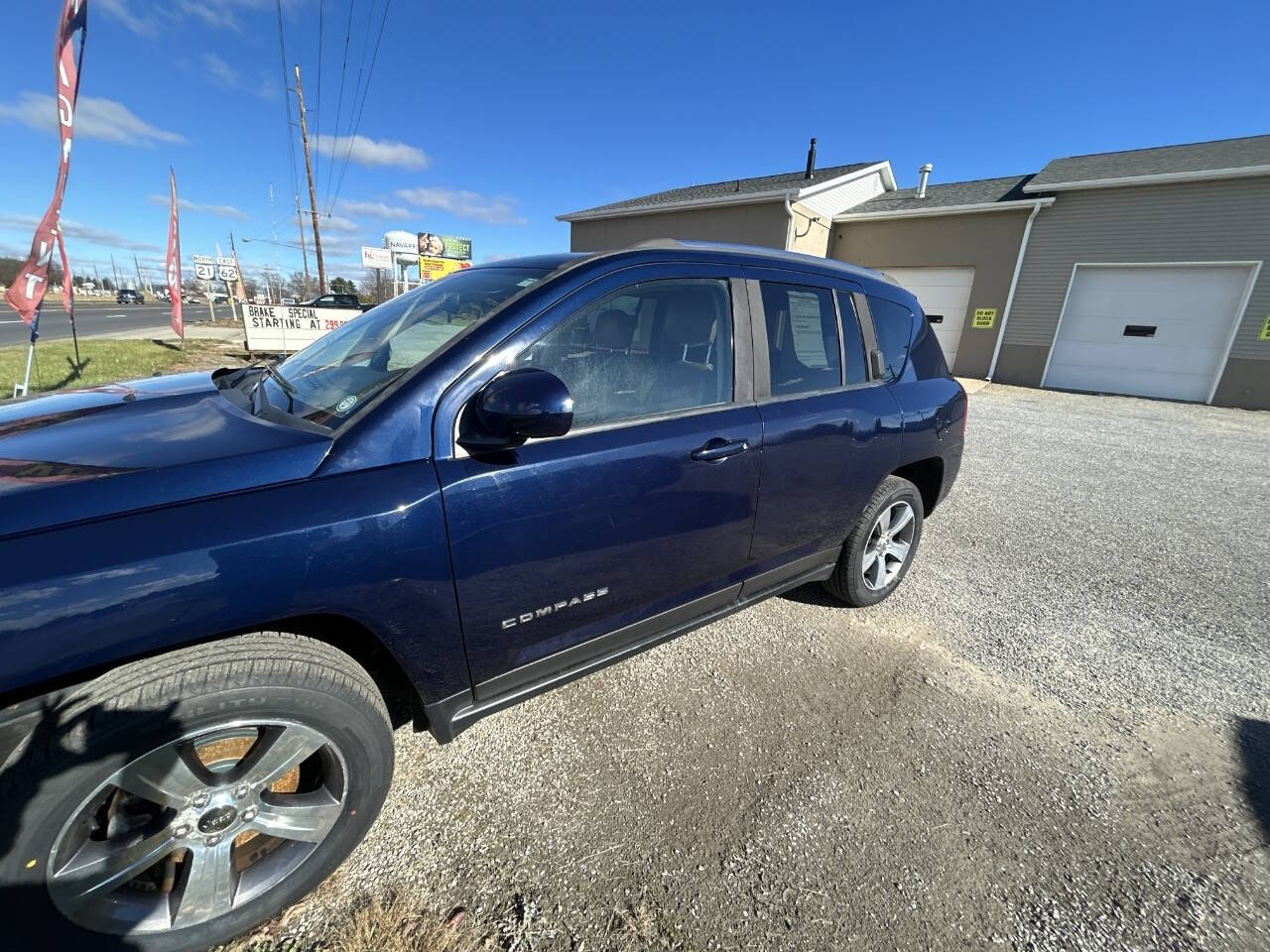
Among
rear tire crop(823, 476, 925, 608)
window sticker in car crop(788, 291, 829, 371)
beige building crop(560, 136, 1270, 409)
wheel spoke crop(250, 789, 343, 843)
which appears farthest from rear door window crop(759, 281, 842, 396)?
beige building crop(560, 136, 1270, 409)

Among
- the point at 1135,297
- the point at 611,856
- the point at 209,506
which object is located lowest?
the point at 611,856

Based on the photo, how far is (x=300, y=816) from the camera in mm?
1467

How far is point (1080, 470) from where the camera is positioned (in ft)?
20.0

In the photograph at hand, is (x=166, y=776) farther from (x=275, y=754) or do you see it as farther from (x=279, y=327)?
(x=279, y=327)

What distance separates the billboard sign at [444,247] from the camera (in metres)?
38.4

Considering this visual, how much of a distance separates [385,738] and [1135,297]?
54.0 ft

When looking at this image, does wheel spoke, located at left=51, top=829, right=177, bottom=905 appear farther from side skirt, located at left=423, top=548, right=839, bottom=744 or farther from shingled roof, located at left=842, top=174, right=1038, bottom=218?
shingled roof, located at left=842, top=174, right=1038, bottom=218

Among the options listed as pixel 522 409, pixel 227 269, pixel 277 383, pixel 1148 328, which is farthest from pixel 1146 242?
pixel 227 269

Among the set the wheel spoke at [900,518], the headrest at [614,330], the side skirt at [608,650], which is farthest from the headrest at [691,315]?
the wheel spoke at [900,518]

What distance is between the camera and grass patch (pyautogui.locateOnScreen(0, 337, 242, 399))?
776 centimetres

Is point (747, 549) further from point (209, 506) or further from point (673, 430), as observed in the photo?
point (209, 506)

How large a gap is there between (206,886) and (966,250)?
17.1 meters

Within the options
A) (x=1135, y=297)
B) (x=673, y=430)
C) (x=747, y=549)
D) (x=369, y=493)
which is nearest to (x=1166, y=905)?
(x=747, y=549)

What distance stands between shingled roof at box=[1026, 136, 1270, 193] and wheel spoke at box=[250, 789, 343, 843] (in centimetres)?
1691
